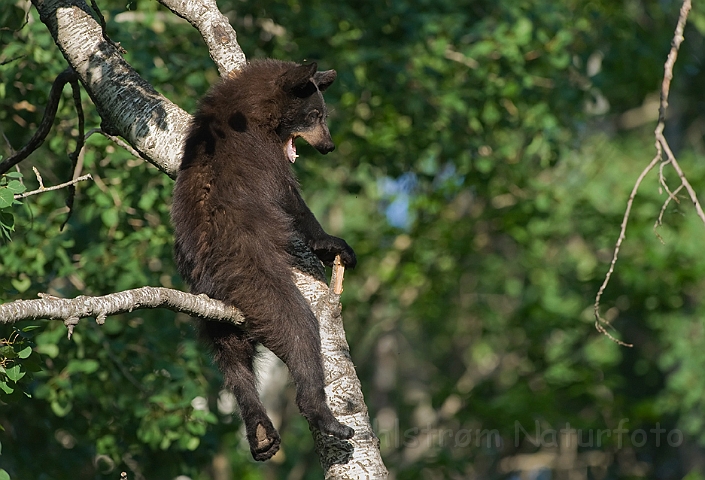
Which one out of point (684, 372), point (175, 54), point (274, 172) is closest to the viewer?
point (274, 172)

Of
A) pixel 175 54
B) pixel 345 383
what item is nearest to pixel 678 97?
pixel 175 54

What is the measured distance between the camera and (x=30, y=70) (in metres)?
5.51

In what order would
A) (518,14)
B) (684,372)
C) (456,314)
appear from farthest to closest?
1. (456,314)
2. (684,372)
3. (518,14)

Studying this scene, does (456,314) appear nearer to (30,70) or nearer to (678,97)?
(678,97)

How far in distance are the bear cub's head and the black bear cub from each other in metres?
0.12

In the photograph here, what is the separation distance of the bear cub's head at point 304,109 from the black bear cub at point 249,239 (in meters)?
0.12

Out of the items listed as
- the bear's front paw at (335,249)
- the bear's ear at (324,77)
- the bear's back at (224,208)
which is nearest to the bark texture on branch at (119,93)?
the bear's back at (224,208)

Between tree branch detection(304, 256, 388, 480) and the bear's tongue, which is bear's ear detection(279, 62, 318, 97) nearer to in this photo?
the bear's tongue

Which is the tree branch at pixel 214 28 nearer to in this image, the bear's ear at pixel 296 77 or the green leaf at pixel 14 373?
the bear's ear at pixel 296 77

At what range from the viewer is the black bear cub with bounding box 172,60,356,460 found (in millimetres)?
3725

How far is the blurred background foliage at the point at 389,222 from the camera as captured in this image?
5.45m

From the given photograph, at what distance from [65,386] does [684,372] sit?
360 inches

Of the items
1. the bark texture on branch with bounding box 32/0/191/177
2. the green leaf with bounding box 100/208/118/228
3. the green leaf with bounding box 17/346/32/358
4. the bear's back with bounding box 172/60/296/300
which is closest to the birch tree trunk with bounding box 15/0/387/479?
the bark texture on branch with bounding box 32/0/191/177

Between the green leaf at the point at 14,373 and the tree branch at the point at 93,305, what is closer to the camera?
the tree branch at the point at 93,305
